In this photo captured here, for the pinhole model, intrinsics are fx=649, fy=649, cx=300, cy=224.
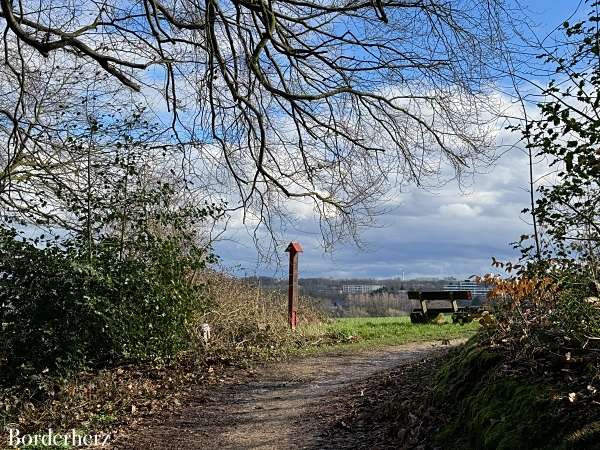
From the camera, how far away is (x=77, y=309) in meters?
10.9

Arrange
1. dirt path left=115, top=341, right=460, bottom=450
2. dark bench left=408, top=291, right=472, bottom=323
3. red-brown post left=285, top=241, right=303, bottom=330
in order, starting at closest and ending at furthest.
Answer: dirt path left=115, top=341, right=460, bottom=450
red-brown post left=285, top=241, right=303, bottom=330
dark bench left=408, top=291, right=472, bottom=323

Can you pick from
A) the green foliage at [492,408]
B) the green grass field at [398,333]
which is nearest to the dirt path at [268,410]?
the green foliage at [492,408]

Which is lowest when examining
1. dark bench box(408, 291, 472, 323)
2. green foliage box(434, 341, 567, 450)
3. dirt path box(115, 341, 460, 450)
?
dirt path box(115, 341, 460, 450)

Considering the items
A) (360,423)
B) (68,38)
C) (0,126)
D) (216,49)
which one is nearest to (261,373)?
(360,423)

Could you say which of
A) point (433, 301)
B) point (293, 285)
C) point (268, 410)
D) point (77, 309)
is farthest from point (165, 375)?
point (433, 301)

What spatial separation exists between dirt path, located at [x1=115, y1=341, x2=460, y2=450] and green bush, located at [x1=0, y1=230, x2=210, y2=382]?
6.78 ft

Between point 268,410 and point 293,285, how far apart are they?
786cm

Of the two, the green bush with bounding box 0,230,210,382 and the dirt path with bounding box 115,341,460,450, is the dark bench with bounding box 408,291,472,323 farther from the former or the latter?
the green bush with bounding box 0,230,210,382

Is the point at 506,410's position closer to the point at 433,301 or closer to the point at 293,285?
the point at 293,285

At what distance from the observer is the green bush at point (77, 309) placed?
1076cm

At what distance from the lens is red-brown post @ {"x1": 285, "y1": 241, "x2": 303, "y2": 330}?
15.4m

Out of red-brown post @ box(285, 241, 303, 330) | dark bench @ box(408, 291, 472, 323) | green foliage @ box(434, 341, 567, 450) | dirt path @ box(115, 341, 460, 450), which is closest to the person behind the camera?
green foliage @ box(434, 341, 567, 450)

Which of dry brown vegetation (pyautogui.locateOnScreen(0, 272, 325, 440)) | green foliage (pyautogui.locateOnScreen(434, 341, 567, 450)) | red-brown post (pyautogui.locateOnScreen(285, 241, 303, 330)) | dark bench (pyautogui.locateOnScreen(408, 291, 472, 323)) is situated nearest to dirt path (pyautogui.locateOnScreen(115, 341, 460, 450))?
dry brown vegetation (pyautogui.locateOnScreen(0, 272, 325, 440))

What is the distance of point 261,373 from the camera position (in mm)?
10539
